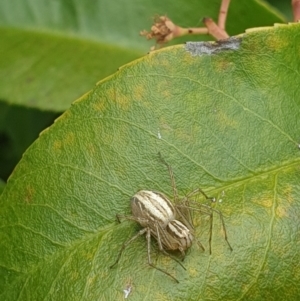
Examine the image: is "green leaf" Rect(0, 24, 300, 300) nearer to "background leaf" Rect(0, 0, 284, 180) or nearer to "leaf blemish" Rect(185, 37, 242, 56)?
"leaf blemish" Rect(185, 37, 242, 56)

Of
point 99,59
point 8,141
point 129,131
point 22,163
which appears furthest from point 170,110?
point 8,141

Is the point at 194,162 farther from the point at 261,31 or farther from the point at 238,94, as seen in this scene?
the point at 261,31

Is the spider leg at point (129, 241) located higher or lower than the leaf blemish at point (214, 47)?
lower

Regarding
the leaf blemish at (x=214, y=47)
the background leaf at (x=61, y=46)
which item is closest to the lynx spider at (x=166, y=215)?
the leaf blemish at (x=214, y=47)

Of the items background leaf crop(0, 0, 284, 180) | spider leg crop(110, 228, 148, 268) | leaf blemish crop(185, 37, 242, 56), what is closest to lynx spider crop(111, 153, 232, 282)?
spider leg crop(110, 228, 148, 268)

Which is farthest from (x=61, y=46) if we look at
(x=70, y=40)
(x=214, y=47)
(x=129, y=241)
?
(x=129, y=241)

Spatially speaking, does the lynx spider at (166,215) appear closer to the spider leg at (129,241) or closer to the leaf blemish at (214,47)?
the spider leg at (129,241)
